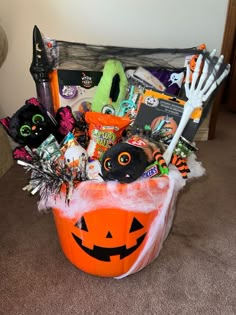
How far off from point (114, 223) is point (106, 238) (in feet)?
0.17

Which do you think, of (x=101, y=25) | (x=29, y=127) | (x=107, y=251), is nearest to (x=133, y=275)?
(x=107, y=251)

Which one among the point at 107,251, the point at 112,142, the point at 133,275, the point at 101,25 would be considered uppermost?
the point at 101,25

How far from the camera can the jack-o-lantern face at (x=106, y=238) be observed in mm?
650

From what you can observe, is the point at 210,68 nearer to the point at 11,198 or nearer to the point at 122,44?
the point at 122,44

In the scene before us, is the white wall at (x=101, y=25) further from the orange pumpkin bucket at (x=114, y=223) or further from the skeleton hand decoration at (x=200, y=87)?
the orange pumpkin bucket at (x=114, y=223)

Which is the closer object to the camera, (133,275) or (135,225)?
(135,225)

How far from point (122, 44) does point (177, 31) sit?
253mm

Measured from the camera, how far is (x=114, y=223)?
0.65 m

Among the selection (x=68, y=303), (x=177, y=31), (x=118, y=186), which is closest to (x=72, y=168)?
(x=118, y=186)

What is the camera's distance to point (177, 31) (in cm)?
130

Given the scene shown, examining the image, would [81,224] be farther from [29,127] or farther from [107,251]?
[29,127]

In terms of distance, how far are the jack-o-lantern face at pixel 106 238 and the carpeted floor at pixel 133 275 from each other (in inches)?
2.4

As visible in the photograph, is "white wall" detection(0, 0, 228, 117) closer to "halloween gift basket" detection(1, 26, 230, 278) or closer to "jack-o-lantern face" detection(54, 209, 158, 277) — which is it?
"halloween gift basket" detection(1, 26, 230, 278)

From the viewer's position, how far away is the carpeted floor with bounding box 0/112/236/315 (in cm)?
70
